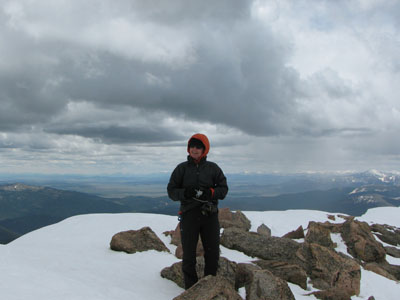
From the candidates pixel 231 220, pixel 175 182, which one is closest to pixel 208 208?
pixel 175 182

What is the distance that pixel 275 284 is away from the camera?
9000 millimetres

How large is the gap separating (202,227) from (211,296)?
185 centimetres

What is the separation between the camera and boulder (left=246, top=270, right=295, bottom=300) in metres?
8.72

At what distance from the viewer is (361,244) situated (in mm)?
21453

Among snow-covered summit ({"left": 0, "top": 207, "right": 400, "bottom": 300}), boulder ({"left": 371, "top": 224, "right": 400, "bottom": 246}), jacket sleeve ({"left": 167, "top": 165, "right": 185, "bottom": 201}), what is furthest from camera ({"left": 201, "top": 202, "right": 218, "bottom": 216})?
boulder ({"left": 371, "top": 224, "right": 400, "bottom": 246})

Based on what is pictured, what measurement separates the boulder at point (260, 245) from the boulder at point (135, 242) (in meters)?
4.74

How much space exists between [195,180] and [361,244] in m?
19.2

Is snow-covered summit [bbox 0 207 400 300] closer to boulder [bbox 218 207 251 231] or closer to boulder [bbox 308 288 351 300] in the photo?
boulder [bbox 308 288 351 300]

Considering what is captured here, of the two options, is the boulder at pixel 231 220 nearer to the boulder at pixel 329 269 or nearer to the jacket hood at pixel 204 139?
the boulder at pixel 329 269

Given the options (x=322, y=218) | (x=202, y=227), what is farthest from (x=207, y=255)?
(x=322, y=218)

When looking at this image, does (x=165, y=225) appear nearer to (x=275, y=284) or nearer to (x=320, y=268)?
(x=320, y=268)

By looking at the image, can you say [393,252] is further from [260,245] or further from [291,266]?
[291,266]

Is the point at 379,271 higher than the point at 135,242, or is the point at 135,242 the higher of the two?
the point at 135,242

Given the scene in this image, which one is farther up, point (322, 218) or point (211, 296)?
point (211, 296)
